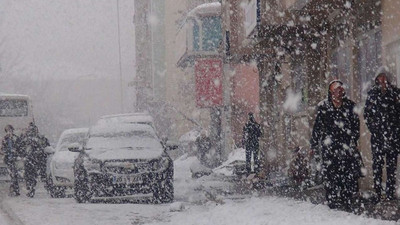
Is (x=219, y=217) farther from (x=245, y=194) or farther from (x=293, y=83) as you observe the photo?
(x=293, y=83)

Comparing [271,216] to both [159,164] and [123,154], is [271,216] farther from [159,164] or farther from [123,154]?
[123,154]

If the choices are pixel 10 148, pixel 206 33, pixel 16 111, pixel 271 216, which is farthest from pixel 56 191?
pixel 206 33

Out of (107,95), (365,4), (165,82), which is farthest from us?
(107,95)

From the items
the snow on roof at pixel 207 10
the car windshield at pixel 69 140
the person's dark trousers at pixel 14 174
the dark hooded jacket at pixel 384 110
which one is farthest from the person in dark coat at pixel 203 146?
the dark hooded jacket at pixel 384 110

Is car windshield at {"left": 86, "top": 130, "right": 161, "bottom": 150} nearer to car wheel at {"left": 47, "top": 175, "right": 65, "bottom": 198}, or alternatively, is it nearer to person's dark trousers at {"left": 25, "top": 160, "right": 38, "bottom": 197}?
person's dark trousers at {"left": 25, "top": 160, "right": 38, "bottom": 197}

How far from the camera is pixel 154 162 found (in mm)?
14086

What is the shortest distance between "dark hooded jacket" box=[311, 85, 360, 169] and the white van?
18974mm

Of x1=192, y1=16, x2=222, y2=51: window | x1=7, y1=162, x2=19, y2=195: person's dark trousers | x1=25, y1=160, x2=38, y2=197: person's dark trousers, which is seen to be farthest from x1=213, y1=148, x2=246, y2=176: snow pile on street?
x1=192, y1=16, x2=222, y2=51: window

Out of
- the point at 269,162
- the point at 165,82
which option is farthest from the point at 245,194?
the point at 165,82

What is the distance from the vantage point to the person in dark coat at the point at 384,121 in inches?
412

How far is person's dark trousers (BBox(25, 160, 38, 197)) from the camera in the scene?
1738 cm

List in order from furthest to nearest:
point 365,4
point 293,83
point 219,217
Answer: point 293,83 → point 365,4 → point 219,217

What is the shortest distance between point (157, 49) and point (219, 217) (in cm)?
6333

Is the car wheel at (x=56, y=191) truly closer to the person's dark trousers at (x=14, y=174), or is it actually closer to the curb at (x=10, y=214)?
the person's dark trousers at (x=14, y=174)
